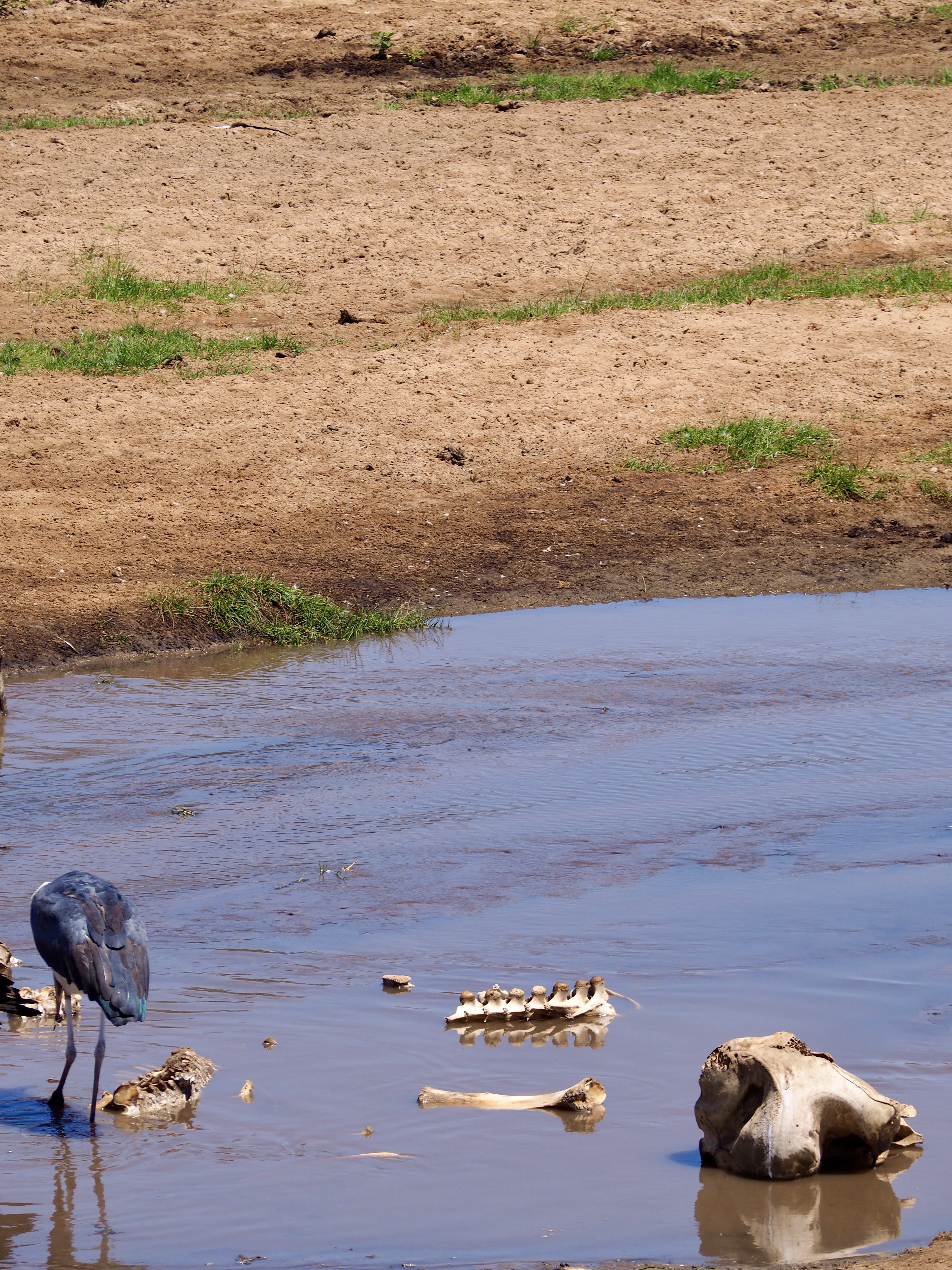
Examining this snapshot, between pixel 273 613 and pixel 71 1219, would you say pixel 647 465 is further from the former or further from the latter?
pixel 71 1219

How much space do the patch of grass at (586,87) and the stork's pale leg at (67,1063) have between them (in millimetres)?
14385

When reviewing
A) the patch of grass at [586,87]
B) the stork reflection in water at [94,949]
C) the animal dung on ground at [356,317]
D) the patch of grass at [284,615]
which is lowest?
the patch of grass at [284,615]

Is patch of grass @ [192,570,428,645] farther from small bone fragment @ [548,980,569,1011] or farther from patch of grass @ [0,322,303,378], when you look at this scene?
small bone fragment @ [548,980,569,1011]

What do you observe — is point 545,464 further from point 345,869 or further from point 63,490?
point 345,869

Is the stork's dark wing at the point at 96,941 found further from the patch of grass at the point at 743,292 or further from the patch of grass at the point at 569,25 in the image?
the patch of grass at the point at 569,25

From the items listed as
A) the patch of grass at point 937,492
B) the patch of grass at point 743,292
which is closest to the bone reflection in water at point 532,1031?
the patch of grass at point 937,492

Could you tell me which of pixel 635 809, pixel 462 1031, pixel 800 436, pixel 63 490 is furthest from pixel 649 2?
pixel 462 1031

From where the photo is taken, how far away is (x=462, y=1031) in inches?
176

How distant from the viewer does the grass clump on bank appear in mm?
8891

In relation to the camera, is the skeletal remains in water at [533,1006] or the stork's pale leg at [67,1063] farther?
the skeletal remains in water at [533,1006]

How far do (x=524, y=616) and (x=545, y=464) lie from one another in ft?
7.68

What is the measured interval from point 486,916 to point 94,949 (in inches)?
63.7

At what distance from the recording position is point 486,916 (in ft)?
17.6

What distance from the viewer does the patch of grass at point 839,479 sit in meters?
10.9
